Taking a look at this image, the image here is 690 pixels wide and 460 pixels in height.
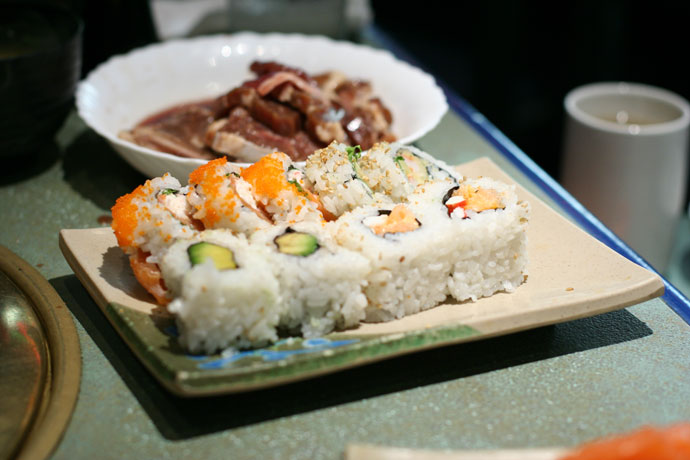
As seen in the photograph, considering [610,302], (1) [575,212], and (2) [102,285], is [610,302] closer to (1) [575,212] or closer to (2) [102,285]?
(1) [575,212]

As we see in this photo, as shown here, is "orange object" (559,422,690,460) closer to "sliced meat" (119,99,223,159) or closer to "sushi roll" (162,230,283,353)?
"sushi roll" (162,230,283,353)

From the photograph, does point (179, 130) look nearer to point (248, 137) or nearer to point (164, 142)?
point (164, 142)


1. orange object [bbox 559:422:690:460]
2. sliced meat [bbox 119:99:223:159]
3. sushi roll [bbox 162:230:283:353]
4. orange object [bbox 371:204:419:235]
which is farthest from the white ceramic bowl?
orange object [bbox 559:422:690:460]

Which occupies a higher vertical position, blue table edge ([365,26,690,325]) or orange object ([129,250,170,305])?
orange object ([129,250,170,305])

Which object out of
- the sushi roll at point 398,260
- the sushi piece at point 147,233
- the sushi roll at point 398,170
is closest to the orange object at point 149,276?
the sushi piece at point 147,233

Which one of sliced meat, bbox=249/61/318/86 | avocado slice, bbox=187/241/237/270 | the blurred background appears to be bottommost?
the blurred background

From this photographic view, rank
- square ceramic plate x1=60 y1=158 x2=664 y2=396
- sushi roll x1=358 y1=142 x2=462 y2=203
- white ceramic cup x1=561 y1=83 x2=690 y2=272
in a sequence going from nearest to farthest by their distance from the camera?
square ceramic plate x1=60 y1=158 x2=664 y2=396
sushi roll x1=358 y1=142 x2=462 y2=203
white ceramic cup x1=561 y1=83 x2=690 y2=272

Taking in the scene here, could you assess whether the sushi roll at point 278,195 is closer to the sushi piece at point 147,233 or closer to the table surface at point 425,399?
the sushi piece at point 147,233
